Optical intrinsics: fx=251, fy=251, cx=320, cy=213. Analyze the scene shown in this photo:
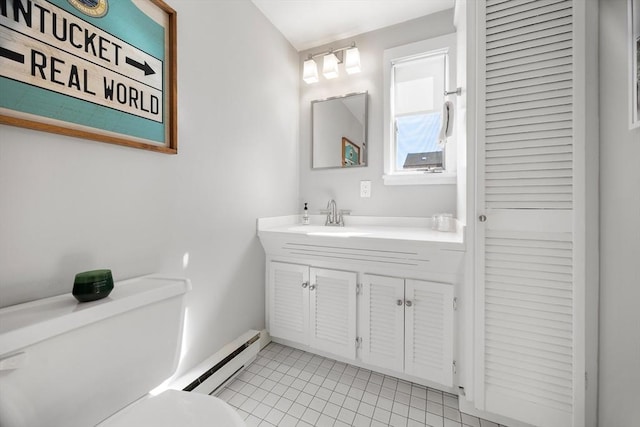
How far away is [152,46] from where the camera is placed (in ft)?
3.57

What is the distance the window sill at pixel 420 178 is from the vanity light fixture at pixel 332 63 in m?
0.89

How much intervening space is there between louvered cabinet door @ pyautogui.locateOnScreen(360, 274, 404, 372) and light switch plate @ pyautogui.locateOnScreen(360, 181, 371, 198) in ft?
2.46

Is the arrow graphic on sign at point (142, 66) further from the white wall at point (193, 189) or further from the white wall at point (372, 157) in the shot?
the white wall at point (372, 157)

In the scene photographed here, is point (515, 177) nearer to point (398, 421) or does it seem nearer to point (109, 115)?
point (398, 421)

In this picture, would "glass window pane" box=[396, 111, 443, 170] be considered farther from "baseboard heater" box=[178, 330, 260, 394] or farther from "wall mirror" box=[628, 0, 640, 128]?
"baseboard heater" box=[178, 330, 260, 394]

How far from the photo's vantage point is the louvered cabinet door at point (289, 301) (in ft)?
5.50

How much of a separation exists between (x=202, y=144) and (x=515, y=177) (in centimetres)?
154

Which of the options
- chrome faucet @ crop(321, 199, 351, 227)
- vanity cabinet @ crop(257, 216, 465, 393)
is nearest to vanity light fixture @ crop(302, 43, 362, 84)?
chrome faucet @ crop(321, 199, 351, 227)

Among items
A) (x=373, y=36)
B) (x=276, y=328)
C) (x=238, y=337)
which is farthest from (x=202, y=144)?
(x=373, y=36)

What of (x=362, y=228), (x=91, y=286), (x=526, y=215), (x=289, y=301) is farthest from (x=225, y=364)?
(x=526, y=215)

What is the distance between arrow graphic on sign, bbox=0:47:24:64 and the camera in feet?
2.29

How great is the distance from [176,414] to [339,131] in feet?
6.46

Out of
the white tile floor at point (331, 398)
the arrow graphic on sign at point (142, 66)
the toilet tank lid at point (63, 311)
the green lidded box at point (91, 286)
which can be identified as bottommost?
the white tile floor at point (331, 398)

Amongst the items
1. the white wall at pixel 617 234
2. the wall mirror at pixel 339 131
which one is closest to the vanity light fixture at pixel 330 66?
the wall mirror at pixel 339 131
